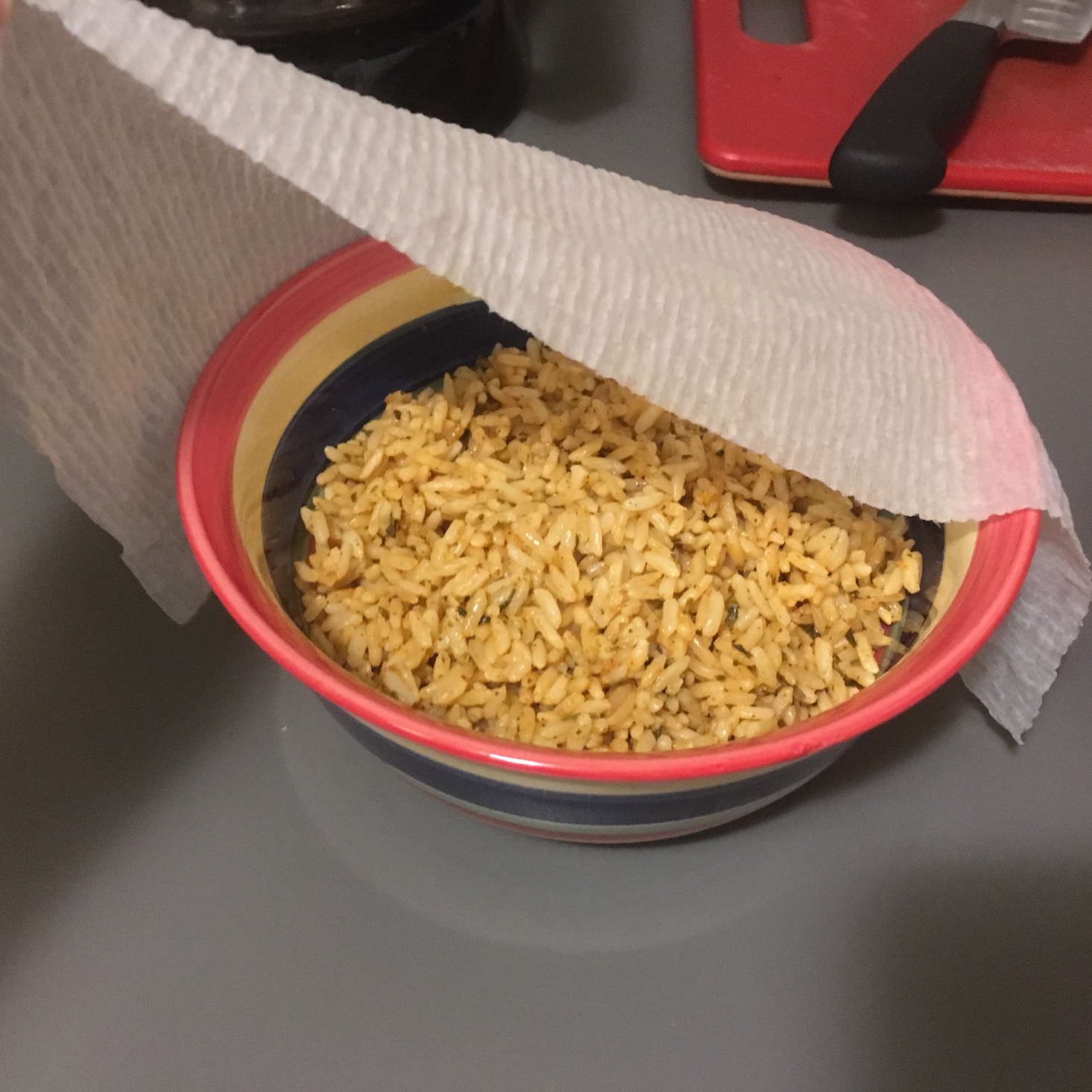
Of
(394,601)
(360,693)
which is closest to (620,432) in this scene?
(394,601)

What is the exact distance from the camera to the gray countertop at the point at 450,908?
1.55 feet

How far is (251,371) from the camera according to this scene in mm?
491

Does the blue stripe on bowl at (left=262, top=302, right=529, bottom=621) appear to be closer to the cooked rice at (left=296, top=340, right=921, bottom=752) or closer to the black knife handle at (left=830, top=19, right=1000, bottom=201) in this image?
the cooked rice at (left=296, top=340, right=921, bottom=752)

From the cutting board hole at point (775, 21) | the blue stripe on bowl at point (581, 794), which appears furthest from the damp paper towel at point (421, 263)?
the cutting board hole at point (775, 21)

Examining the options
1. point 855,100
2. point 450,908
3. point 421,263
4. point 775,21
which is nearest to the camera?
point 421,263

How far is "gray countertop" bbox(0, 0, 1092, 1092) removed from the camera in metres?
0.47

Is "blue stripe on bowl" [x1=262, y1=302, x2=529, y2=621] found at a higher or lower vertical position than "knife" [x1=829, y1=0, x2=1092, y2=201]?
lower

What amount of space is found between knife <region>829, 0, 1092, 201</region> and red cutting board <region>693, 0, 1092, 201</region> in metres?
0.03

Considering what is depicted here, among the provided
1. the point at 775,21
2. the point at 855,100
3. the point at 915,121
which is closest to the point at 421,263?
the point at 915,121

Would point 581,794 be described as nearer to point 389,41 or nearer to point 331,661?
point 331,661

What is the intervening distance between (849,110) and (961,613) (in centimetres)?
63

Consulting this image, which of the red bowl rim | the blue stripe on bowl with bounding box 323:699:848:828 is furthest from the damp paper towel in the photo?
the blue stripe on bowl with bounding box 323:699:848:828

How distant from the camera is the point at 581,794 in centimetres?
39

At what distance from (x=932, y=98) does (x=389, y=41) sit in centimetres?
45
